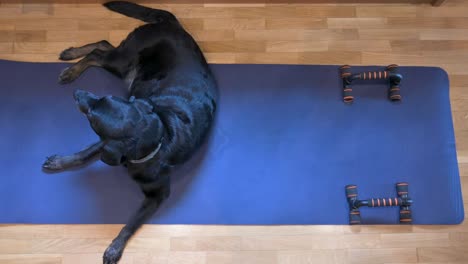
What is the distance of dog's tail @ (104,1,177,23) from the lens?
7.48ft

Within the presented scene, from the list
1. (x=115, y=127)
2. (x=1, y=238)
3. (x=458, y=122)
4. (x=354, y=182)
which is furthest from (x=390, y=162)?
(x=1, y=238)

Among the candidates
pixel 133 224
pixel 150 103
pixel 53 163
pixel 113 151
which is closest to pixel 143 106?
pixel 150 103

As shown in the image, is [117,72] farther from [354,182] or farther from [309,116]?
[354,182]

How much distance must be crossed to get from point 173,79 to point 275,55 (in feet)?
2.51

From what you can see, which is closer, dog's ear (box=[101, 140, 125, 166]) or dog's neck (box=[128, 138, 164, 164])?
dog's ear (box=[101, 140, 125, 166])

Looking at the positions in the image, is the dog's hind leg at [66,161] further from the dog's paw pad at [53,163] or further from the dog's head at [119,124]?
the dog's head at [119,124]

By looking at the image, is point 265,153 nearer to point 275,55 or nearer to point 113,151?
point 275,55

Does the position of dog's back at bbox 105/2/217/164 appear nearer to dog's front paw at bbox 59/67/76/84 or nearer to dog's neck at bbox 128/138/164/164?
dog's neck at bbox 128/138/164/164

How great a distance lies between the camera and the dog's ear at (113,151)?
1.46 metres

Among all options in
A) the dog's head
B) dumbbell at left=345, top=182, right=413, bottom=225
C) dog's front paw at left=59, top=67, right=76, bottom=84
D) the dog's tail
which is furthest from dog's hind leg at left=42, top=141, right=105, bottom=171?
dumbbell at left=345, top=182, right=413, bottom=225

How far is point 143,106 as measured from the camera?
5.09 ft

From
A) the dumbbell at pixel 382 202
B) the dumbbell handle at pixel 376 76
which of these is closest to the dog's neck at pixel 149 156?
the dumbbell at pixel 382 202

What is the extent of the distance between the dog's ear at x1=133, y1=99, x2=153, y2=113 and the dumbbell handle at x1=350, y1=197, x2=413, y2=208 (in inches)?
50.2

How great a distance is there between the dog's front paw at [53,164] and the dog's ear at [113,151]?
0.80m
